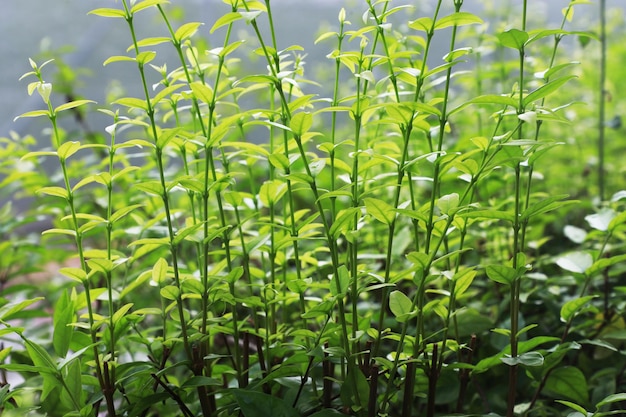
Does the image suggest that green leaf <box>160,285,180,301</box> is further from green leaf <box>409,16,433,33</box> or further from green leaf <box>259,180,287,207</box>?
green leaf <box>409,16,433,33</box>

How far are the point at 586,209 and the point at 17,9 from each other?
2.09 m

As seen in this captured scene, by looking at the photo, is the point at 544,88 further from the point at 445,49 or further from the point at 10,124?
the point at 445,49

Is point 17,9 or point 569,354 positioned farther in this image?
point 17,9

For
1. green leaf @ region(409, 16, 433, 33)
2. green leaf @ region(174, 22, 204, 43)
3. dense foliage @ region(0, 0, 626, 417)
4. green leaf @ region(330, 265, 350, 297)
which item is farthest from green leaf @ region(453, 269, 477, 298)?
green leaf @ region(174, 22, 204, 43)

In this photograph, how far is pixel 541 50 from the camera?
1.62m

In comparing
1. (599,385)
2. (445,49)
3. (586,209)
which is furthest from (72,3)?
(599,385)

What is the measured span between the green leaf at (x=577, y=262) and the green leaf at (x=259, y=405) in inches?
14.3

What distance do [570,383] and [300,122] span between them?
43 cm

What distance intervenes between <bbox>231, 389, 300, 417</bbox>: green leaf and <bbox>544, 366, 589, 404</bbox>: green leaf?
0.30 m

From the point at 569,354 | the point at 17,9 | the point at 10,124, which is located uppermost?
the point at 17,9

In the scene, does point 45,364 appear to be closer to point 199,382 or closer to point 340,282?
point 199,382

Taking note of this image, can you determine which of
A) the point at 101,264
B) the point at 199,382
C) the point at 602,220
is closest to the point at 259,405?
the point at 199,382

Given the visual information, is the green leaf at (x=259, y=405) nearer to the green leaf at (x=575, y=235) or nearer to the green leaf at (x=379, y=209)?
the green leaf at (x=379, y=209)

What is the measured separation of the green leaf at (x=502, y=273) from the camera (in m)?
0.56
